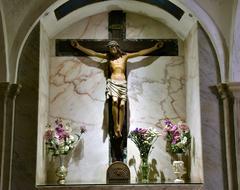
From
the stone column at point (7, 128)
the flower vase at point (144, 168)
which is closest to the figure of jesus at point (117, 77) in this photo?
the flower vase at point (144, 168)

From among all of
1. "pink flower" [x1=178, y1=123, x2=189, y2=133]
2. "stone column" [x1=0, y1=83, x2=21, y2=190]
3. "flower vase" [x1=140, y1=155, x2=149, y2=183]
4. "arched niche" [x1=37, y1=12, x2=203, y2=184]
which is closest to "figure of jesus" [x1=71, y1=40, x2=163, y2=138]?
"arched niche" [x1=37, y1=12, x2=203, y2=184]

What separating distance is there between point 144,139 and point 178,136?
40 cm

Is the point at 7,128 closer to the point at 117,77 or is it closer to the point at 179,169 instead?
the point at 117,77

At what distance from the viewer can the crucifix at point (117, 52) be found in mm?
5332

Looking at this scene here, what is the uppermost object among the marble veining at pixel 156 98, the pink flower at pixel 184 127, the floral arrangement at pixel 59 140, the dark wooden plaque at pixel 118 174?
the marble veining at pixel 156 98

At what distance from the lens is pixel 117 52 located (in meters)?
5.43

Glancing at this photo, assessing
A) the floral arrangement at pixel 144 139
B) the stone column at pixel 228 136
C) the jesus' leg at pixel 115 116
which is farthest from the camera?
the jesus' leg at pixel 115 116

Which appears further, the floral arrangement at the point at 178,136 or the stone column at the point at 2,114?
the floral arrangement at the point at 178,136

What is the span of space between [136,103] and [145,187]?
1.20 m

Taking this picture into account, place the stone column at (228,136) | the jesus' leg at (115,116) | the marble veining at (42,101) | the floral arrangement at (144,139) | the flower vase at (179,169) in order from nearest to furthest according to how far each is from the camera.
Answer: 1. the stone column at (228,136)
2. the marble veining at (42,101)
3. the flower vase at (179,169)
4. the floral arrangement at (144,139)
5. the jesus' leg at (115,116)

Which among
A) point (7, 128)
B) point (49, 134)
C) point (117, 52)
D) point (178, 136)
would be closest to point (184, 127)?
point (178, 136)

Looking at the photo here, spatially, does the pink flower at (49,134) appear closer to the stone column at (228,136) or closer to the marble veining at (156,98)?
the marble veining at (156,98)

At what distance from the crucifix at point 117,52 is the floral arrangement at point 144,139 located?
0.89 ft

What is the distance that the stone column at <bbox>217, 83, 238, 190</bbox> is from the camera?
457cm
